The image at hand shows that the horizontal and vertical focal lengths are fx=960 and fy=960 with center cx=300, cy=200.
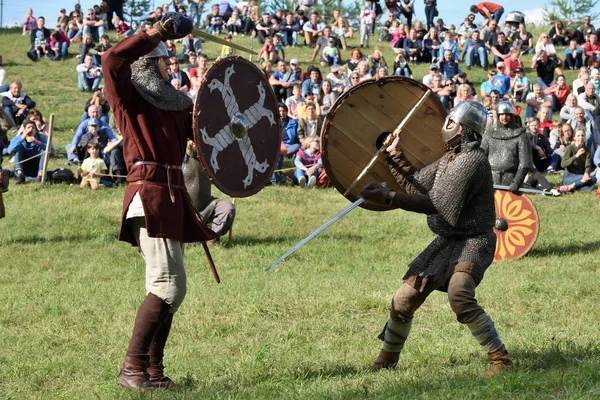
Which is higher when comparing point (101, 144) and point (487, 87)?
point (487, 87)

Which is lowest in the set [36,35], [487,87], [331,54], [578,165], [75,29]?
[36,35]

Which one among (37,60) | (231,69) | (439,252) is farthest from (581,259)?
(37,60)

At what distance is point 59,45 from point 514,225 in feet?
61.8

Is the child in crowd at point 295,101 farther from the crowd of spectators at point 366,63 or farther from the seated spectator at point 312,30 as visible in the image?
the seated spectator at point 312,30

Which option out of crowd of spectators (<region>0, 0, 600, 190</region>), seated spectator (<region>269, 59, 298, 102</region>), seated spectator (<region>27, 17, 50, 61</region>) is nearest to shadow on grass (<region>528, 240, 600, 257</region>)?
crowd of spectators (<region>0, 0, 600, 190</region>)

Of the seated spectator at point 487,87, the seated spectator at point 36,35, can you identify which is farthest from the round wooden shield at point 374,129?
the seated spectator at point 36,35

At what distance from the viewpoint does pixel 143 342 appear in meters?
5.05

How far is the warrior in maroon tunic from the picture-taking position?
500cm

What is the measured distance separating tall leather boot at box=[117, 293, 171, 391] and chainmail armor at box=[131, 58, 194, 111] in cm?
101

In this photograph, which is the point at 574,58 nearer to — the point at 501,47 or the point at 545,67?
the point at 501,47

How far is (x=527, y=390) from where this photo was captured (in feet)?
15.2

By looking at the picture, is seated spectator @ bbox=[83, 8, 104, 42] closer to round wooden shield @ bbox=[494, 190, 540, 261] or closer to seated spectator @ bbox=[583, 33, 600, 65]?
seated spectator @ bbox=[583, 33, 600, 65]

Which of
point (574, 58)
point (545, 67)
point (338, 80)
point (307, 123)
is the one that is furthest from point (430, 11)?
point (307, 123)

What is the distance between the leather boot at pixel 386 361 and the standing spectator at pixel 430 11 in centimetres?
2343
